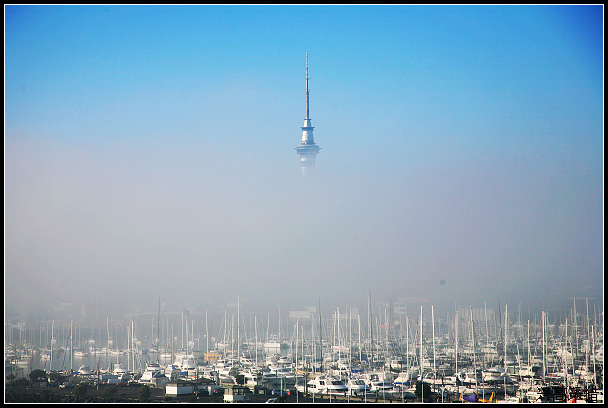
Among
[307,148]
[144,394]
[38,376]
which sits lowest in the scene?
[144,394]

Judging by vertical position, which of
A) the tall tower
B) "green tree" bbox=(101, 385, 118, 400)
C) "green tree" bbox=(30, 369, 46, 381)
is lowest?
"green tree" bbox=(101, 385, 118, 400)

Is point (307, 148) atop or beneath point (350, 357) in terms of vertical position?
atop

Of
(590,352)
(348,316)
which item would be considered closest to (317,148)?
(348,316)

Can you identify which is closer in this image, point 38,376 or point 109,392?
point 109,392

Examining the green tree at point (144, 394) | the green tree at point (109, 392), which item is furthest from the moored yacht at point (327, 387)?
the green tree at point (109, 392)

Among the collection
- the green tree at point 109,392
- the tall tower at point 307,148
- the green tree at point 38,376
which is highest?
the tall tower at point 307,148

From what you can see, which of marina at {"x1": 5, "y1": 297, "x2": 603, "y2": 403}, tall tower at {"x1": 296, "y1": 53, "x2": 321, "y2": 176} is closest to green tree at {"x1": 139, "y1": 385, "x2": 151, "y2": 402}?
marina at {"x1": 5, "y1": 297, "x2": 603, "y2": 403}

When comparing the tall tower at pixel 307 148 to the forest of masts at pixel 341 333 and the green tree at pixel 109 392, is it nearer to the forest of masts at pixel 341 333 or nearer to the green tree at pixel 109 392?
the forest of masts at pixel 341 333

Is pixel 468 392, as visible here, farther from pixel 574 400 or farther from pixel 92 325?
pixel 92 325

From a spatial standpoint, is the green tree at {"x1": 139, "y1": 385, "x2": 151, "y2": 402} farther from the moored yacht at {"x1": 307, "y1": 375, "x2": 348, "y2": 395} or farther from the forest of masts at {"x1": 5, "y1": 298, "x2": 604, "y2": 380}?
the forest of masts at {"x1": 5, "y1": 298, "x2": 604, "y2": 380}

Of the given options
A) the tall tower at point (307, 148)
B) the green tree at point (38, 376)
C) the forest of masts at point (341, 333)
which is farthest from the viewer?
the tall tower at point (307, 148)

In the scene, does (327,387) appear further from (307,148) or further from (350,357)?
(307,148)

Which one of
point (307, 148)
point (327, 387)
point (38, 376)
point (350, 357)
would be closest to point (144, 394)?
point (327, 387)
